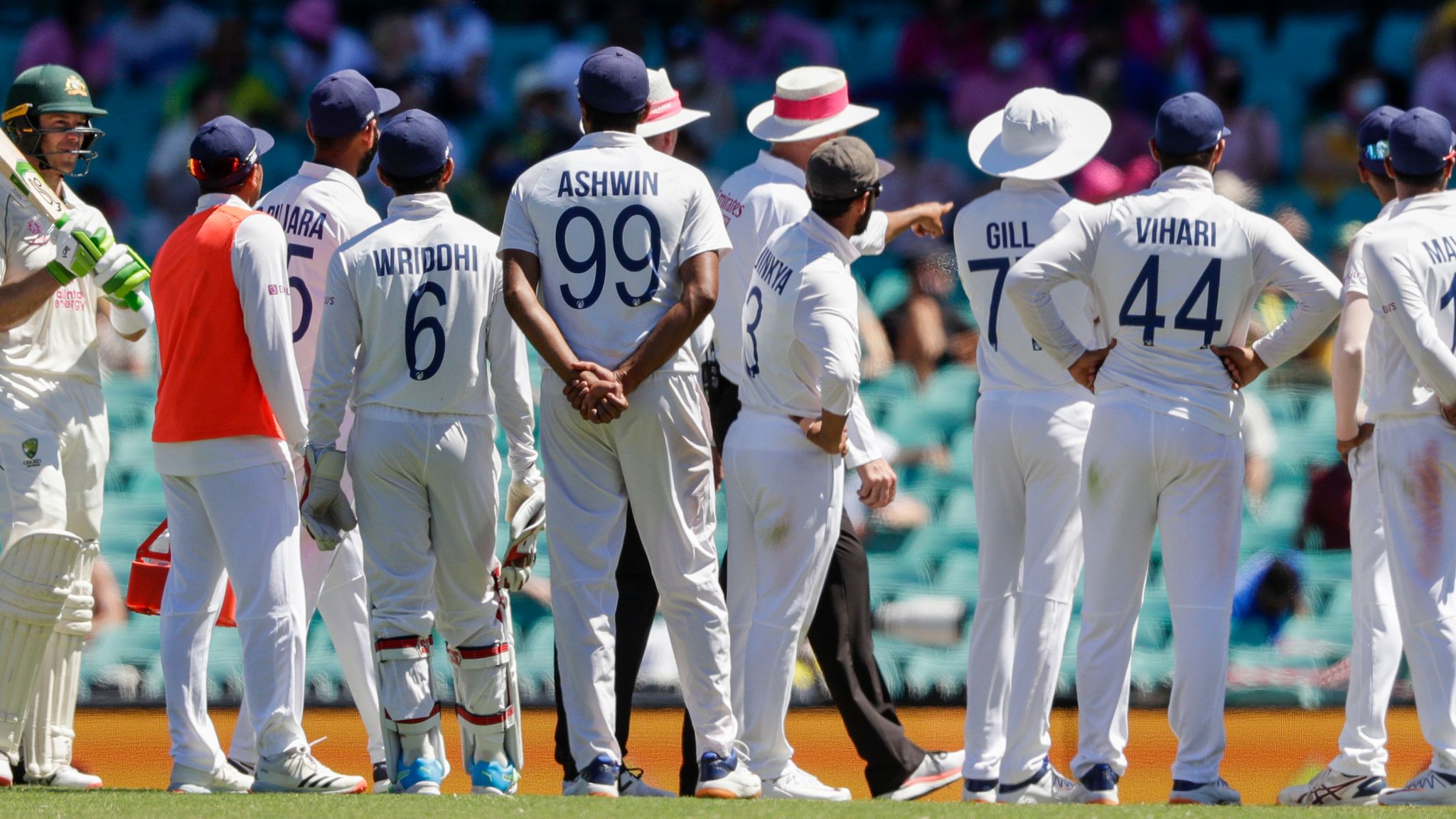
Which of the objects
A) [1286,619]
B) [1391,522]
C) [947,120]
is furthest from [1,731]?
[947,120]

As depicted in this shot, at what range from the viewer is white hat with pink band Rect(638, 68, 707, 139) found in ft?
20.8

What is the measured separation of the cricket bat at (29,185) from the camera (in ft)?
18.5

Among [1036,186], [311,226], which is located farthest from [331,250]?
[1036,186]

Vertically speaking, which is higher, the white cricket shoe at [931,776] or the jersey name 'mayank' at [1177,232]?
the jersey name 'mayank' at [1177,232]

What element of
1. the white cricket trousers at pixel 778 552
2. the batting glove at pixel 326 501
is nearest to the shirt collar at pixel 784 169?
the white cricket trousers at pixel 778 552

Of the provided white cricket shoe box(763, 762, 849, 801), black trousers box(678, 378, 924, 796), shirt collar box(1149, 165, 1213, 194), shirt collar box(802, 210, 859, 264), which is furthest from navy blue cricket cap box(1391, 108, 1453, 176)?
white cricket shoe box(763, 762, 849, 801)

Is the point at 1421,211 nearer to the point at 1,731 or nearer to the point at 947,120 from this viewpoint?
the point at 1,731

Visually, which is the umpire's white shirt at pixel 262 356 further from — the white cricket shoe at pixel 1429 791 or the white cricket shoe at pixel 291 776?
the white cricket shoe at pixel 1429 791

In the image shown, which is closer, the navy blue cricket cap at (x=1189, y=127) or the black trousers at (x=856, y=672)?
the navy blue cricket cap at (x=1189, y=127)

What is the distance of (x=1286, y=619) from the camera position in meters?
9.69

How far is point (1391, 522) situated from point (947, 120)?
778cm

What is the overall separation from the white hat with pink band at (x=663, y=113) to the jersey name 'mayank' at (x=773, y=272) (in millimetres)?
728

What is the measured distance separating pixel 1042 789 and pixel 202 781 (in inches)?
102

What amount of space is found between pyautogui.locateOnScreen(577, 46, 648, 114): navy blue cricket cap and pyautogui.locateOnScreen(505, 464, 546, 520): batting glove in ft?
3.72
